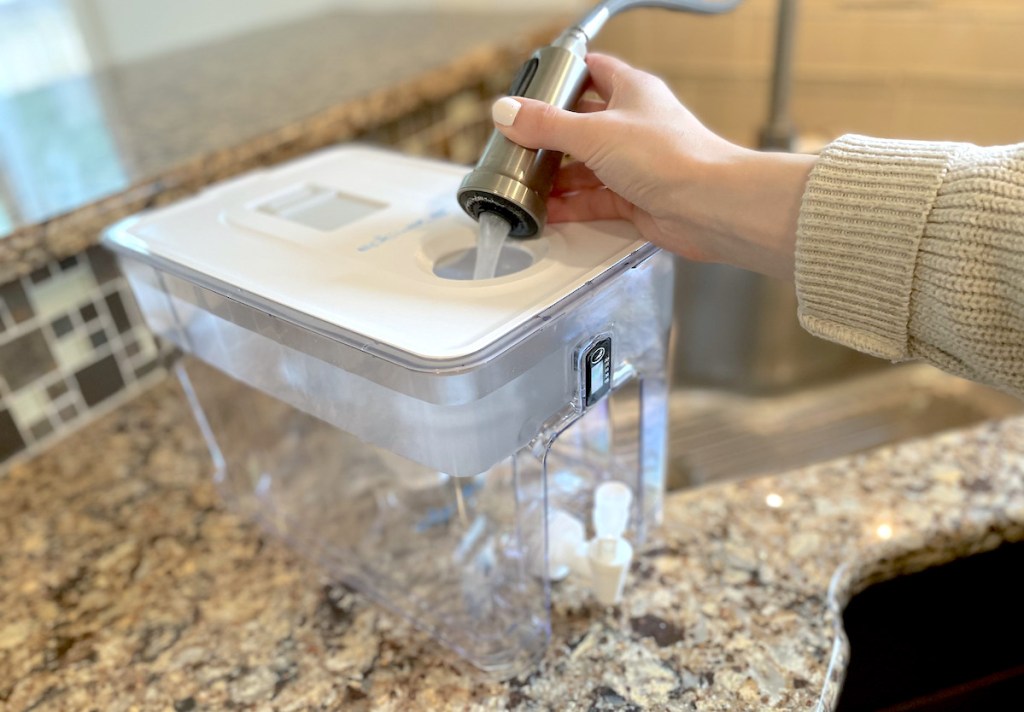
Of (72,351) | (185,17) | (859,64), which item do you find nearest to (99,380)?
(72,351)

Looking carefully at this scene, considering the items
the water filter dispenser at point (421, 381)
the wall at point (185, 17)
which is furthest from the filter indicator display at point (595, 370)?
the wall at point (185, 17)

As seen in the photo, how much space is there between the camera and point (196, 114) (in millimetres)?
955

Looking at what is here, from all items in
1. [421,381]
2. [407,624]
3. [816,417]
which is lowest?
[816,417]

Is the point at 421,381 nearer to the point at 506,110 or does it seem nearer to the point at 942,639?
the point at 506,110

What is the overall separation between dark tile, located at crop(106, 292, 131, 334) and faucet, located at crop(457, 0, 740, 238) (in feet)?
1.49

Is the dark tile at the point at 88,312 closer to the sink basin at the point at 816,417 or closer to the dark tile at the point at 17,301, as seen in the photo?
the dark tile at the point at 17,301

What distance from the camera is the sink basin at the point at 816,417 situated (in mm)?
954

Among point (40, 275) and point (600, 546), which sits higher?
point (40, 275)

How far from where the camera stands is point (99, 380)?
0.78m

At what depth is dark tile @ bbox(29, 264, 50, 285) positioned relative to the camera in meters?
0.72

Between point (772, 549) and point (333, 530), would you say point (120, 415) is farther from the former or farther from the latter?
point (772, 549)

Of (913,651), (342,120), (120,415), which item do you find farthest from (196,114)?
(913,651)

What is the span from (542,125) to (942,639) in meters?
0.56

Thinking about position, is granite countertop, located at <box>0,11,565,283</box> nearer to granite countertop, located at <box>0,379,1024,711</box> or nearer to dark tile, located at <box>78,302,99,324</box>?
dark tile, located at <box>78,302,99,324</box>
